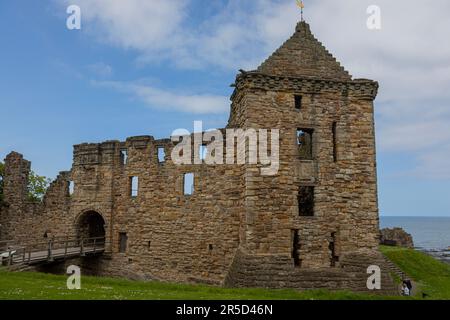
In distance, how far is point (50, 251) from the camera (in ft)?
74.8

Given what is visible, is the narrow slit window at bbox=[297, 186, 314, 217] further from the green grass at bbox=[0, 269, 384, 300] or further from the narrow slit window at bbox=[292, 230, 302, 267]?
the green grass at bbox=[0, 269, 384, 300]

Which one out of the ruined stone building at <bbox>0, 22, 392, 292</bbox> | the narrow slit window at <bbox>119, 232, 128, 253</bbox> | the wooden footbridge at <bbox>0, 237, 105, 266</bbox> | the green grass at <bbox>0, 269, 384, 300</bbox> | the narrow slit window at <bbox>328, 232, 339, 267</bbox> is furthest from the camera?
Result: the narrow slit window at <bbox>119, 232, 128, 253</bbox>

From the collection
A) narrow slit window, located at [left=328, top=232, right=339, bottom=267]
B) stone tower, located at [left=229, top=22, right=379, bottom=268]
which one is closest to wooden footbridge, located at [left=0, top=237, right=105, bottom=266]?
stone tower, located at [left=229, top=22, right=379, bottom=268]

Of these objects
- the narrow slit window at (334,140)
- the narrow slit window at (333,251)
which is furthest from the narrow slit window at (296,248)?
the narrow slit window at (334,140)

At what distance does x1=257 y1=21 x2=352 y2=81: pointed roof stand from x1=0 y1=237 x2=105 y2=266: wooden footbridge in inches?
550

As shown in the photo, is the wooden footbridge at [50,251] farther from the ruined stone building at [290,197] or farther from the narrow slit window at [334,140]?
the narrow slit window at [334,140]

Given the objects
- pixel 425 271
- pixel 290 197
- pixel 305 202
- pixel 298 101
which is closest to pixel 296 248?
pixel 290 197

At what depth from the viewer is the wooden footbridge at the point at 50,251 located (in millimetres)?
21017

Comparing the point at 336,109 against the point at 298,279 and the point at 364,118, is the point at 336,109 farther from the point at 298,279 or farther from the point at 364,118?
the point at 298,279

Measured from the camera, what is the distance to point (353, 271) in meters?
18.4

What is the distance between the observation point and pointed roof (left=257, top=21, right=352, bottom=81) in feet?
64.6

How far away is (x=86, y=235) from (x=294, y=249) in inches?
579

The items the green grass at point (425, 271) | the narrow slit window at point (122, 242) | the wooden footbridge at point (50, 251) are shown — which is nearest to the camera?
the wooden footbridge at point (50, 251)

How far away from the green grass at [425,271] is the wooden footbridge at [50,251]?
58.8 ft
